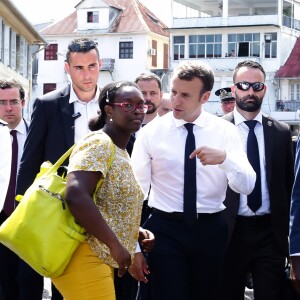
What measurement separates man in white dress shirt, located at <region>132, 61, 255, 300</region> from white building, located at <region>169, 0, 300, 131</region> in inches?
2454

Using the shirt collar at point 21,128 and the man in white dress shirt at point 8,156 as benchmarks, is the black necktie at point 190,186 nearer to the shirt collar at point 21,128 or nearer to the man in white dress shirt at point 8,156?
the man in white dress shirt at point 8,156

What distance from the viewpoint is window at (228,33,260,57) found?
240 ft

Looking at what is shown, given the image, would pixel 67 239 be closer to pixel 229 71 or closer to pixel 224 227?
pixel 224 227

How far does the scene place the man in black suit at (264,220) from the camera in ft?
25.5

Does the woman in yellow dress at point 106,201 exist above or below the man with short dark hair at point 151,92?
below

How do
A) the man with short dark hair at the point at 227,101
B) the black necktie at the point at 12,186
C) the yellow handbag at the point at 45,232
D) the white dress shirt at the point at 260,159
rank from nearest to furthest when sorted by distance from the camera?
the yellow handbag at the point at 45,232 < the white dress shirt at the point at 260,159 < the black necktie at the point at 12,186 < the man with short dark hair at the point at 227,101

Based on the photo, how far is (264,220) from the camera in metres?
7.84

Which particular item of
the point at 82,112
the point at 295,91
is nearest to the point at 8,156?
the point at 82,112

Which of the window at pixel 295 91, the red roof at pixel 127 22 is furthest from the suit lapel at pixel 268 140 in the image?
the red roof at pixel 127 22

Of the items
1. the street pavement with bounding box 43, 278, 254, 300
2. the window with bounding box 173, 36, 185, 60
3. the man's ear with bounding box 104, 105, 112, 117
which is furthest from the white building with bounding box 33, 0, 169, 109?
the man's ear with bounding box 104, 105, 112, 117

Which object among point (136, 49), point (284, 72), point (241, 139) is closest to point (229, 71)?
point (284, 72)

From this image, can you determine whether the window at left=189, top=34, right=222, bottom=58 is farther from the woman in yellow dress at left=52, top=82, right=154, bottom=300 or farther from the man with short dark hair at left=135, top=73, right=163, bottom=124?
the woman in yellow dress at left=52, top=82, right=154, bottom=300

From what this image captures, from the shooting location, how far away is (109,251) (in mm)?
5625

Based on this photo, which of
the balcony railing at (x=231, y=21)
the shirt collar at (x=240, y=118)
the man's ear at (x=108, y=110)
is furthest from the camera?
the balcony railing at (x=231, y=21)
